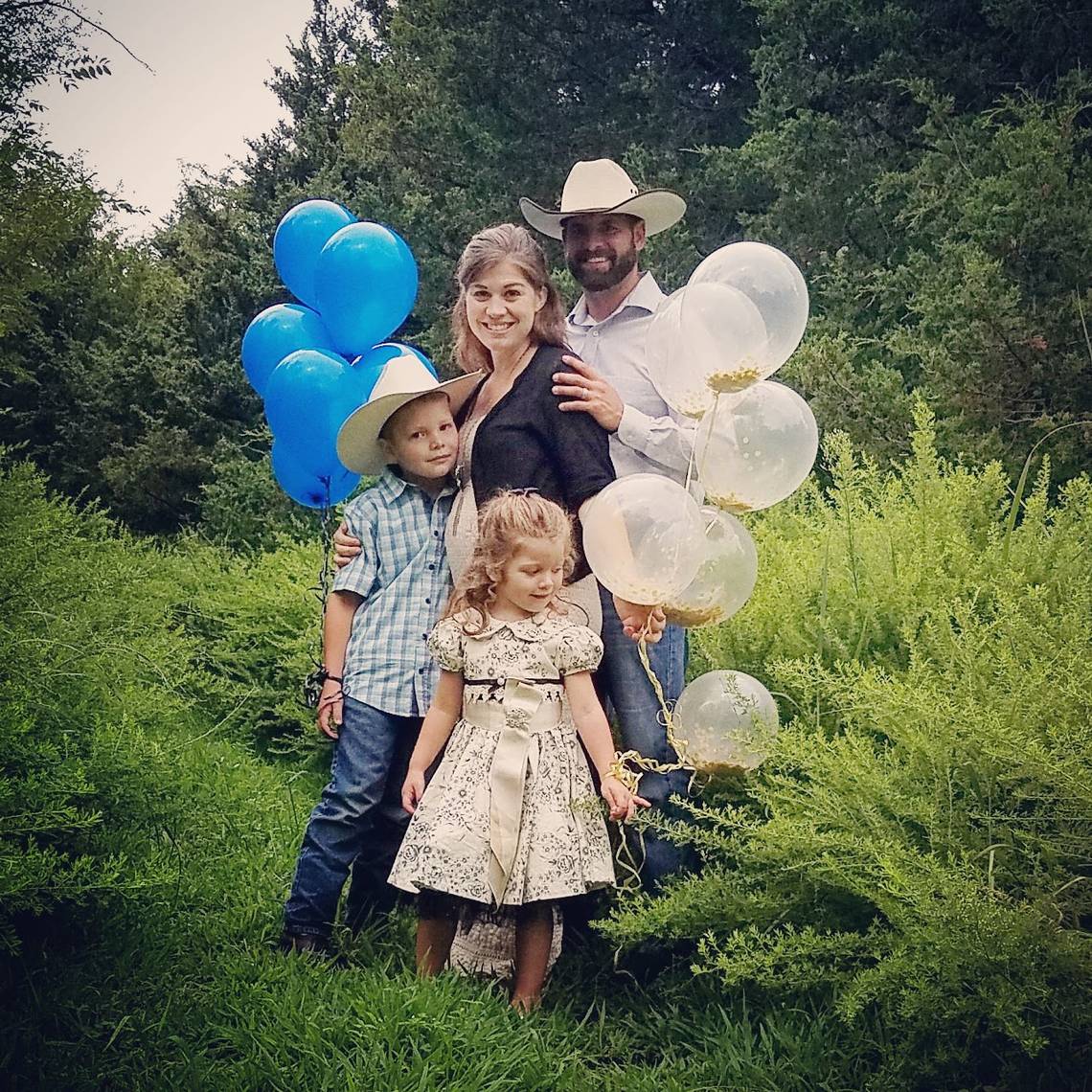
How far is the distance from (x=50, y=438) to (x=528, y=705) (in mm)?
11978

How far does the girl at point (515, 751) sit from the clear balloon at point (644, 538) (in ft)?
0.48

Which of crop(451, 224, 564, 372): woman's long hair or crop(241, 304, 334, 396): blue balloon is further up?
crop(451, 224, 564, 372): woman's long hair

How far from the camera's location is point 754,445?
2.60 metres

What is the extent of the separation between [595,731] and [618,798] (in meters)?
0.17

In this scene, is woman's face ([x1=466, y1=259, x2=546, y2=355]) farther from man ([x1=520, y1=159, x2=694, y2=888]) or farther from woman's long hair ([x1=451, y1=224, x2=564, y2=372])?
man ([x1=520, y1=159, x2=694, y2=888])

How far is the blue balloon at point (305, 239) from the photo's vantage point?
140 inches

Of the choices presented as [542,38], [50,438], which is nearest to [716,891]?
[50,438]

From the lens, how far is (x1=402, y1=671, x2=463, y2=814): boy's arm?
106 inches

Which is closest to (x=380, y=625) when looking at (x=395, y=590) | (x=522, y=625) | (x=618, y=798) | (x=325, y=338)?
(x=395, y=590)

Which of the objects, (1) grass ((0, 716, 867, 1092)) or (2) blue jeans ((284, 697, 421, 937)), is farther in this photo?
(2) blue jeans ((284, 697, 421, 937))

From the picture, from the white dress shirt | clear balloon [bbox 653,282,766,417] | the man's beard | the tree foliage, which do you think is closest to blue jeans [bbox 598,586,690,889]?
the white dress shirt

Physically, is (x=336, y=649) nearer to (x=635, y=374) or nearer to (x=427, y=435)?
(x=427, y=435)

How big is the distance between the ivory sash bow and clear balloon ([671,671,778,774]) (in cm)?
33

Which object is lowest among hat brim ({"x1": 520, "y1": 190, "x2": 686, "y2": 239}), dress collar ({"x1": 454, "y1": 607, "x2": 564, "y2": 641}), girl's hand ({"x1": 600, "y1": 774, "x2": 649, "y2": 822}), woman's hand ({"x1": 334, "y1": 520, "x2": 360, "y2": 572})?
girl's hand ({"x1": 600, "y1": 774, "x2": 649, "y2": 822})
